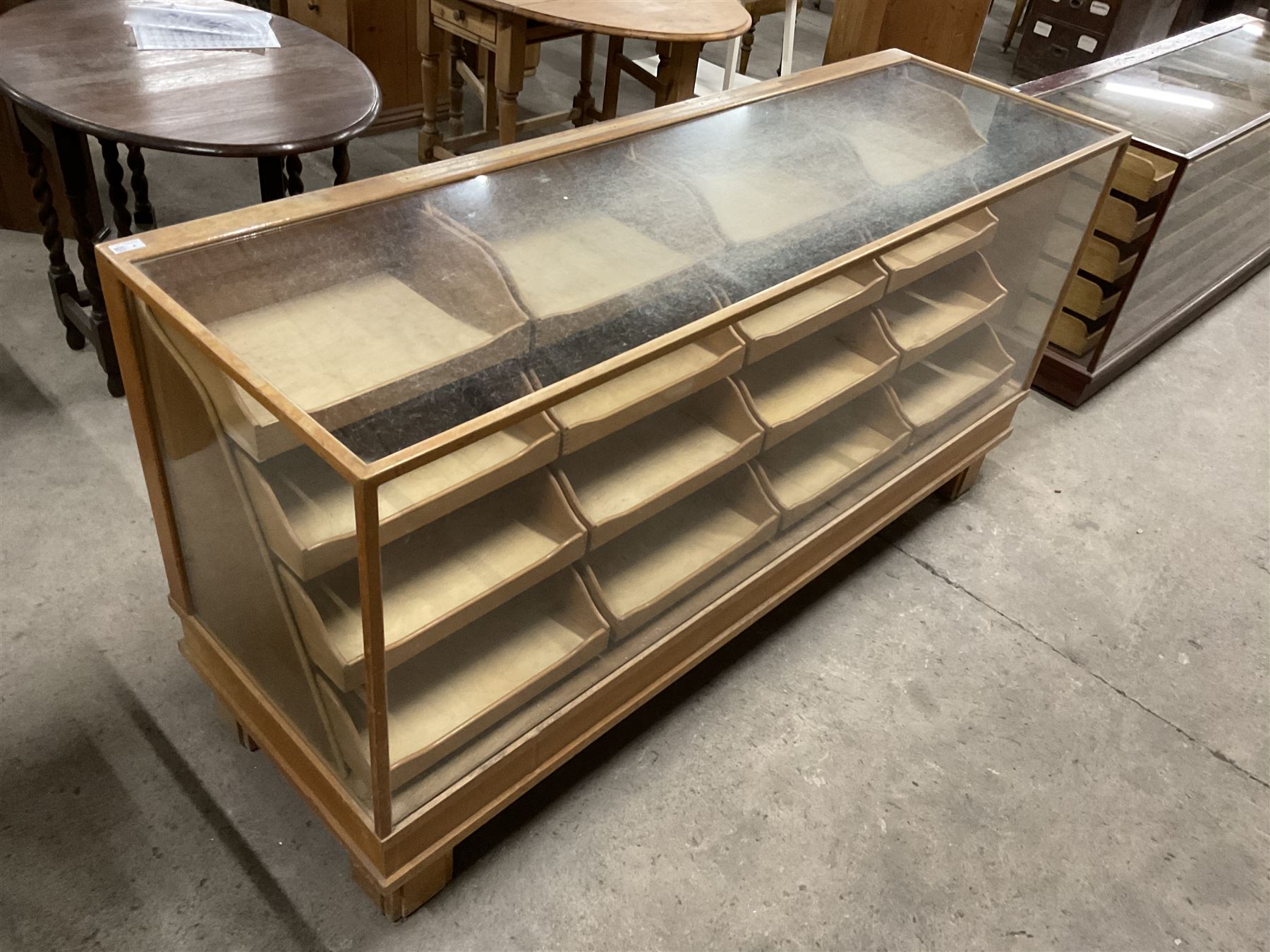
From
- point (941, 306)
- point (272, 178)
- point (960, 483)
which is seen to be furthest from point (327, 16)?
point (960, 483)

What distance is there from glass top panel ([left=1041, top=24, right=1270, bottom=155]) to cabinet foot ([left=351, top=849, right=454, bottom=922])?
2.38 m

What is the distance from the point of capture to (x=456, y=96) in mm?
4023

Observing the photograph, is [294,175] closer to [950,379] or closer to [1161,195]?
[950,379]

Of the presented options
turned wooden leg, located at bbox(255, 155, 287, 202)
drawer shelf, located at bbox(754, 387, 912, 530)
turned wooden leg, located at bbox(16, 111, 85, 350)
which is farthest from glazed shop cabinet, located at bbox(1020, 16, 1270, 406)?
turned wooden leg, located at bbox(16, 111, 85, 350)

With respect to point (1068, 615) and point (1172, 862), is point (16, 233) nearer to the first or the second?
point (1068, 615)

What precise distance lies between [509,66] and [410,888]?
8.13ft

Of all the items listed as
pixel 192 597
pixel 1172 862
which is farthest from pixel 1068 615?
pixel 192 597

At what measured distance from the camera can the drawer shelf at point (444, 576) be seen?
1194 millimetres

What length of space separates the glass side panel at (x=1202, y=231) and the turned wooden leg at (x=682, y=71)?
1.60m

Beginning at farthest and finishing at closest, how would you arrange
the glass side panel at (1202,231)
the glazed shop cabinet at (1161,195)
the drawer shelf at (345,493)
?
the glass side panel at (1202,231)
the glazed shop cabinet at (1161,195)
the drawer shelf at (345,493)

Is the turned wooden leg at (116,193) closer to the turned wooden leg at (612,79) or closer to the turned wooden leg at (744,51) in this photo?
the turned wooden leg at (612,79)

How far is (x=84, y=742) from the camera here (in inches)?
66.2

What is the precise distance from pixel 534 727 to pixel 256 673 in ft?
1.41

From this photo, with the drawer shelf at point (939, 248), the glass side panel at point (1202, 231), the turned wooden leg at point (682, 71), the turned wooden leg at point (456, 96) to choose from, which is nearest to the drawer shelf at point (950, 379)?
the drawer shelf at point (939, 248)
